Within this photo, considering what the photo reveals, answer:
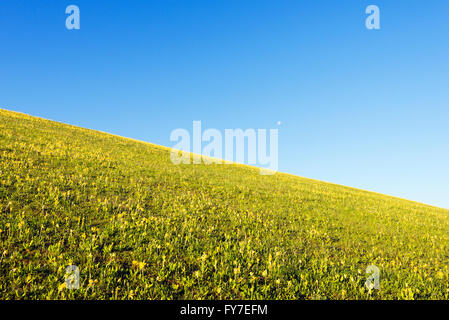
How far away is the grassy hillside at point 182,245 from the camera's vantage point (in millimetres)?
5375

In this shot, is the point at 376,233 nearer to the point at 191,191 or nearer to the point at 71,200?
the point at 191,191

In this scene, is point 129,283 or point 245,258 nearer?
point 129,283

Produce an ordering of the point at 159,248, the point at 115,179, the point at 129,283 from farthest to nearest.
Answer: the point at 115,179, the point at 159,248, the point at 129,283

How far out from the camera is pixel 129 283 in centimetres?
533

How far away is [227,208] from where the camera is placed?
11.6 meters

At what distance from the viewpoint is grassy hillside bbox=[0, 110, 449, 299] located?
5.38 meters

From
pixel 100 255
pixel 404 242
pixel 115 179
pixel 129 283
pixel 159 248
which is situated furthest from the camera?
A: pixel 115 179

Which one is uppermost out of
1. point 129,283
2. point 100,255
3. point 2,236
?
point 2,236

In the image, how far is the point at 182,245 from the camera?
23.6ft

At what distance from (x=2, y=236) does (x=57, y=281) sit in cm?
267
